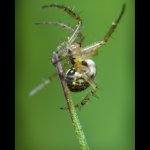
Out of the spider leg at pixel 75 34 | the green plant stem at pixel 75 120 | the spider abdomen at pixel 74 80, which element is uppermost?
the spider leg at pixel 75 34

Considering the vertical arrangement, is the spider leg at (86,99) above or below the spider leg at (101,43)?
below

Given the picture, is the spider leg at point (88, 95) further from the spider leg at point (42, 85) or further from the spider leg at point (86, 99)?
the spider leg at point (42, 85)

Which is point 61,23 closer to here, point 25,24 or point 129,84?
point 25,24

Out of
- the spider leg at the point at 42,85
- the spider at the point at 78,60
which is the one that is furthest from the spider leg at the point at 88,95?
the spider leg at the point at 42,85

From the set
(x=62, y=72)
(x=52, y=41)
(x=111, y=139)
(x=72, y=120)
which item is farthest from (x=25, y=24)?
(x=111, y=139)

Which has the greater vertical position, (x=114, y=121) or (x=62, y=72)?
(x=62, y=72)

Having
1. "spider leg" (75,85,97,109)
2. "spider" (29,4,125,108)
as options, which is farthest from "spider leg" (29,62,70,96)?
"spider leg" (75,85,97,109)

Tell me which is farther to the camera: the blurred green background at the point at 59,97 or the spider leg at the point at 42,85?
the blurred green background at the point at 59,97

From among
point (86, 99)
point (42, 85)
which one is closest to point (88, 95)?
point (86, 99)
